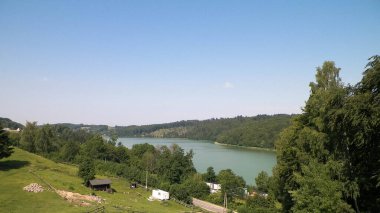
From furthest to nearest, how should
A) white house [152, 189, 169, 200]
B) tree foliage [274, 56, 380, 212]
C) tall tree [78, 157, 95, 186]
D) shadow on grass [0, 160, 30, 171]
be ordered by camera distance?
shadow on grass [0, 160, 30, 171], white house [152, 189, 169, 200], tall tree [78, 157, 95, 186], tree foliage [274, 56, 380, 212]

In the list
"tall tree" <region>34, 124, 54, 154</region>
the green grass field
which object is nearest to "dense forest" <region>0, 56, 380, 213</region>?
the green grass field

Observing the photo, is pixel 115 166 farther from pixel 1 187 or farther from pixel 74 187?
pixel 1 187

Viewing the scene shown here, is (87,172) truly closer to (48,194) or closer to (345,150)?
(48,194)

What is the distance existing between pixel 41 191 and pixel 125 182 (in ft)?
85.5

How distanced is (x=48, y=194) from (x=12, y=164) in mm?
21623

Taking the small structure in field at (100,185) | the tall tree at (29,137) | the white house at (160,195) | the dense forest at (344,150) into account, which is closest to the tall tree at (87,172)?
the small structure in field at (100,185)

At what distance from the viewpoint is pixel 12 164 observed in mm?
58250

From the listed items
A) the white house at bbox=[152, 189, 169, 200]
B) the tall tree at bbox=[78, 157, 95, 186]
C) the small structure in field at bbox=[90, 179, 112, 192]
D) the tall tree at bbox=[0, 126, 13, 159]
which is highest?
the tall tree at bbox=[0, 126, 13, 159]

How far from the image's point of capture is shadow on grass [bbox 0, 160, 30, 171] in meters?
54.4

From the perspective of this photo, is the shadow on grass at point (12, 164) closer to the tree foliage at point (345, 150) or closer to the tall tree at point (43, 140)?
the tall tree at point (43, 140)

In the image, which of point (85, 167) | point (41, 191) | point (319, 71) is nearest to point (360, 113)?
point (319, 71)

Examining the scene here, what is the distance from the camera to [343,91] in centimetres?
1623

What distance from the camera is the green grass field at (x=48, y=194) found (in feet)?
119

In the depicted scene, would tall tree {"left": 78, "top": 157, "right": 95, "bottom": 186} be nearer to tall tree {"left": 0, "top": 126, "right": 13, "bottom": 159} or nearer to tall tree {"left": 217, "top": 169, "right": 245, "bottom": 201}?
tall tree {"left": 0, "top": 126, "right": 13, "bottom": 159}
